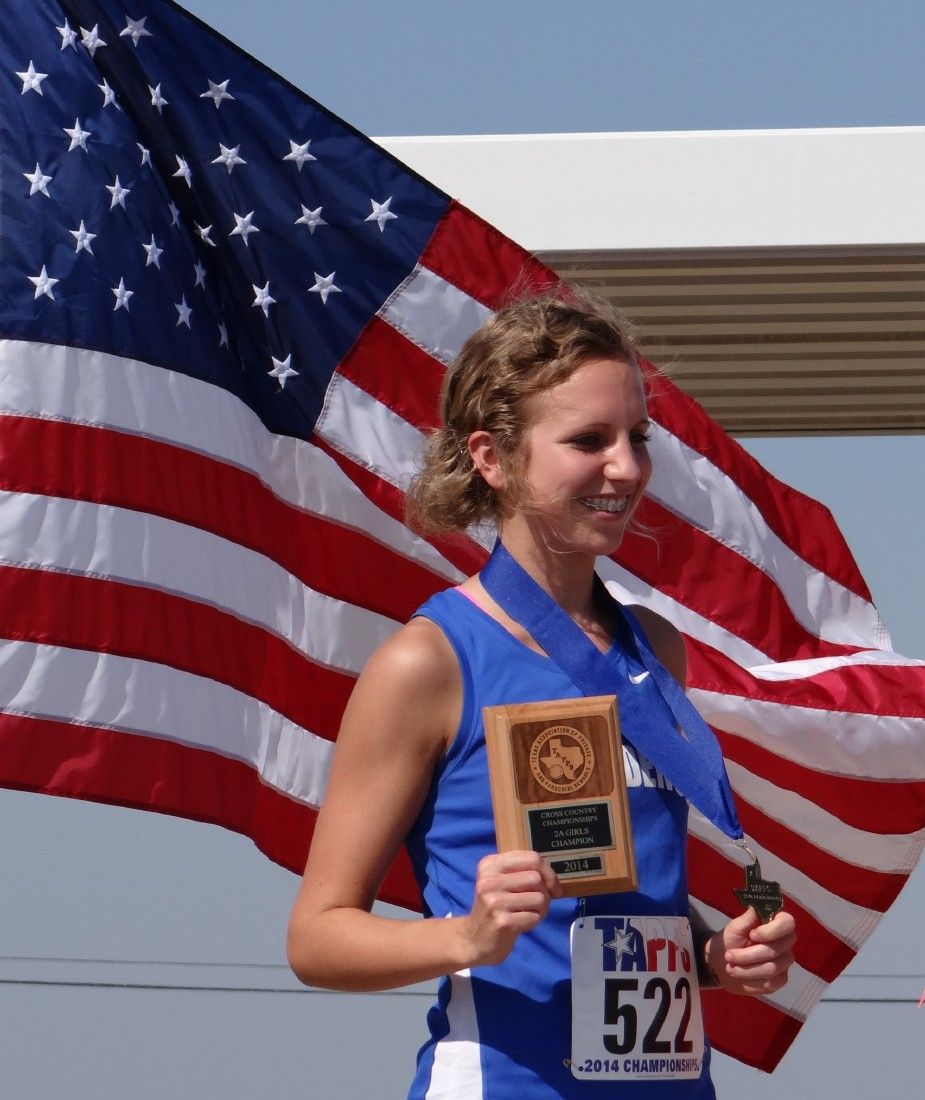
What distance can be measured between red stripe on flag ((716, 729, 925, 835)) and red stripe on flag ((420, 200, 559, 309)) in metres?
1.13

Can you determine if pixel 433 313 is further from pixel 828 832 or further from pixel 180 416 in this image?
pixel 828 832

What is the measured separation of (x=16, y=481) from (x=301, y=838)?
0.94m

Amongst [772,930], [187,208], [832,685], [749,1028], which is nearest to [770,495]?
[832,685]

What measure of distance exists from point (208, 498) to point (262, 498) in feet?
0.46

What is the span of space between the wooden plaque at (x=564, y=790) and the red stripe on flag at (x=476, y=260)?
2.27 m

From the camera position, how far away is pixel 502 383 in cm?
224

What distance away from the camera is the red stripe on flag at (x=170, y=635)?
3527 mm

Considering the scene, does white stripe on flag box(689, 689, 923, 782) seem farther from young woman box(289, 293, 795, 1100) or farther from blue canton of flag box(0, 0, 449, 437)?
young woman box(289, 293, 795, 1100)

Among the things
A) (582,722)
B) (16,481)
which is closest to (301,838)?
(16,481)

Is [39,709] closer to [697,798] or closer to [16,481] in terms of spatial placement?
[16,481]

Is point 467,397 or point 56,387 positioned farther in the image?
point 56,387

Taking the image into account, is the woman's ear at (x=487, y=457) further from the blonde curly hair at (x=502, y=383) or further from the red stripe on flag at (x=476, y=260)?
the red stripe on flag at (x=476, y=260)

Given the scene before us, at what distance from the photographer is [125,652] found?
140 inches

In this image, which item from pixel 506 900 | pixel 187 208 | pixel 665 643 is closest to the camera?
pixel 506 900
